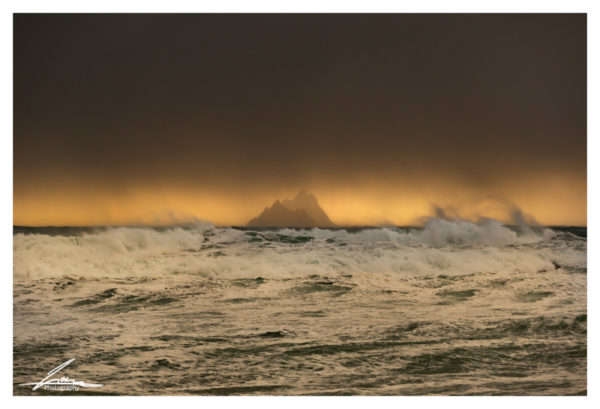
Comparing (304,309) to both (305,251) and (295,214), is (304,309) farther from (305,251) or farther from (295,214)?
(295,214)

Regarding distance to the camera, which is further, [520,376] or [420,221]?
[420,221]

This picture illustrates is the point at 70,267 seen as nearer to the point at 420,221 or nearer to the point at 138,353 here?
the point at 138,353

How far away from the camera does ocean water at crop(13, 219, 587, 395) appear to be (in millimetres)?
3924

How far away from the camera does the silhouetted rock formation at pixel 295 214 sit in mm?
4340

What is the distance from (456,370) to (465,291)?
67 centimetres

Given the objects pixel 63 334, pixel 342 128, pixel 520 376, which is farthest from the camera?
pixel 342 128

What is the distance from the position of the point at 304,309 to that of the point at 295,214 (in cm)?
69

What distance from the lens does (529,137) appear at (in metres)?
4.39

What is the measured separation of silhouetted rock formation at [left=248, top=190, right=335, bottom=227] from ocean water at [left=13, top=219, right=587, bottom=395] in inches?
3.1

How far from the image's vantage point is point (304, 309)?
4293 mm

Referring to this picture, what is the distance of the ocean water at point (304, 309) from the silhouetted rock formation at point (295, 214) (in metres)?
0.08

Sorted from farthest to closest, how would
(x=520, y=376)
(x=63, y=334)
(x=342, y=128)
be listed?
(x=342, y=128) → (x=63, y=334) → (x=520, y=376)

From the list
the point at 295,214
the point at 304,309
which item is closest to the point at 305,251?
the point at 295,214

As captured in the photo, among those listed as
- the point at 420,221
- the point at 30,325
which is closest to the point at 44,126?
the point at 30,325
